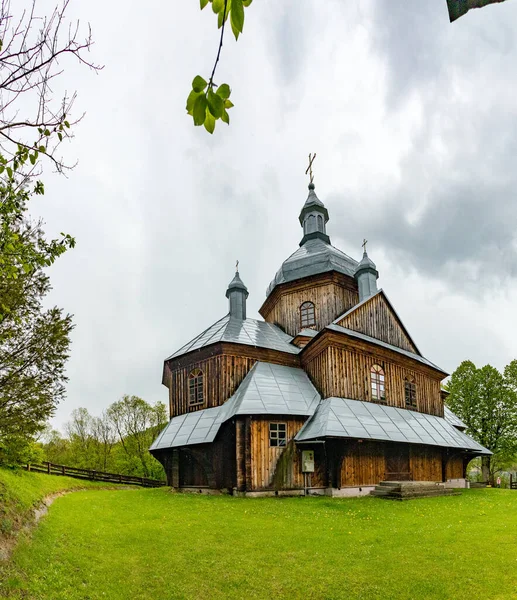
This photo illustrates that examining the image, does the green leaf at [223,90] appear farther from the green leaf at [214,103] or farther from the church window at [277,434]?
the church window at [277,434]

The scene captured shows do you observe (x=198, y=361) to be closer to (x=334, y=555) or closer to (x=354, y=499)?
(x=354, y=499)

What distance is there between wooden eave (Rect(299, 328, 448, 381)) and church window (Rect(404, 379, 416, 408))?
2.58ft

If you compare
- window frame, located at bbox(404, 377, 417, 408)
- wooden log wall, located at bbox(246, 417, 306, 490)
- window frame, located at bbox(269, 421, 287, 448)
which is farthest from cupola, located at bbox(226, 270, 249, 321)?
window frame, located at bbox(404, 377, 417, 408)

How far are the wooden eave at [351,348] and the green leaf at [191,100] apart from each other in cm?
1734

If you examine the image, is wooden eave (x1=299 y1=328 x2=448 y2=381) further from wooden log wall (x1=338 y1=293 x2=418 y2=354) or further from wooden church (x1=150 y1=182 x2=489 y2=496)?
wooden log wall (x1=338 y1=293 x2=418 y2=354)

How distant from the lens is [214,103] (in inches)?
84.4

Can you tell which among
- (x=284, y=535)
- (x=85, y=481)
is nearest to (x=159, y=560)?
(x=284, y=535)

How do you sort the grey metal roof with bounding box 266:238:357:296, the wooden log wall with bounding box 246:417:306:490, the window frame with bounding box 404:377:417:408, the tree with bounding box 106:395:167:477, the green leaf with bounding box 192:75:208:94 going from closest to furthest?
the green leaf with bounding box 192:75:208:94 < the wooden log wall with bounding box 246:417:306:490 < the window frame with bounding box 404:377:417:408 < the grey metal roof with bounding box 266:238:357:296 < the tree with bounding box 106:395:167:477

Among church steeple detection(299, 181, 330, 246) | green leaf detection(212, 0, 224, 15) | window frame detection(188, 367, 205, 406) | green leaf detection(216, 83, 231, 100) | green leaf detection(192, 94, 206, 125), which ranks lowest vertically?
window frame detection(188, 367, 205, 406)

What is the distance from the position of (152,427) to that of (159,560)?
35.4m

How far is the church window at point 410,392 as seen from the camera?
22.0 meters

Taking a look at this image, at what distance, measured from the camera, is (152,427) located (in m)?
41.4

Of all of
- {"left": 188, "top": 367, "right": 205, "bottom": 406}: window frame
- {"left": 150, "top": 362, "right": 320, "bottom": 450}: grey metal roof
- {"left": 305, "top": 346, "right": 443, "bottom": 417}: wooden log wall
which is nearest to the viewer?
{"left": 150, "top": 362, "right": 320, "bottom": 450}: grey metal roof

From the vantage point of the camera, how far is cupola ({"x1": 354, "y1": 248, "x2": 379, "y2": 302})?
23938 mm
